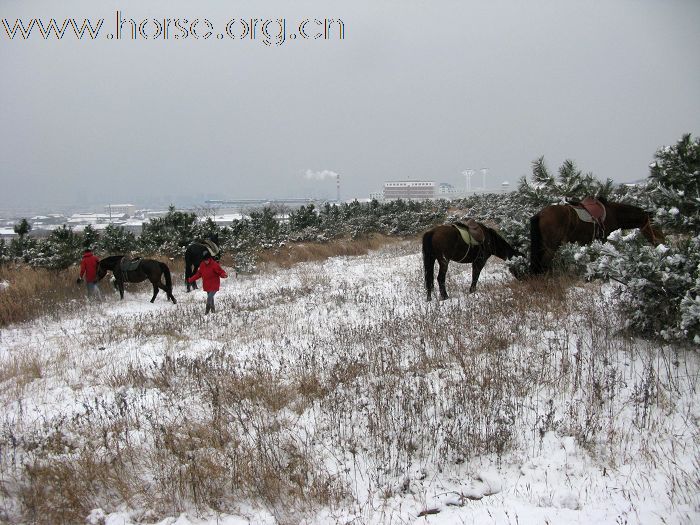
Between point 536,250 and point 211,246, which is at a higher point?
point 536,250

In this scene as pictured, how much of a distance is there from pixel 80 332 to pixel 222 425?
5840mm

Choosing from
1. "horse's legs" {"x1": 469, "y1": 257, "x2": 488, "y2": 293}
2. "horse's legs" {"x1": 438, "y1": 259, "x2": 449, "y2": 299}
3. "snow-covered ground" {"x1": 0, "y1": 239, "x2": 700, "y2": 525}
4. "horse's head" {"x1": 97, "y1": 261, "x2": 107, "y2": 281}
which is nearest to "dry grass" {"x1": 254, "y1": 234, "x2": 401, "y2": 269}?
"horse's head" {"x1": 97, "y1": 261, "x2": 107, "y2": 281}

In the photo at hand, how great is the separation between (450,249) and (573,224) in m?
2.29

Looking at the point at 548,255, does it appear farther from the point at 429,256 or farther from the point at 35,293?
the point at 35,293

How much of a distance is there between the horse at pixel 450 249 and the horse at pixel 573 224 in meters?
1.05

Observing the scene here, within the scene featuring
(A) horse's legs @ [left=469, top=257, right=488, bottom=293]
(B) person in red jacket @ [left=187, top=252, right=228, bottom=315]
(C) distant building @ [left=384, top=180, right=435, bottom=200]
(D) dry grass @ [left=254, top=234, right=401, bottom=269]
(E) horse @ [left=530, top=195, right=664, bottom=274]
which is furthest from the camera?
(C) distant building @ [left=384, top=180, right=435, bottom=200]

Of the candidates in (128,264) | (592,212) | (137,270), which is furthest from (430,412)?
(128,264)

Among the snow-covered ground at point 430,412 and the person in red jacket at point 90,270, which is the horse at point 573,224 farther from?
the person in red jacket at point 90,270

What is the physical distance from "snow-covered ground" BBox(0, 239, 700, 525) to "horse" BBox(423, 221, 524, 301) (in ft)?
5.08

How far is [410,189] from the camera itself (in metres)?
138

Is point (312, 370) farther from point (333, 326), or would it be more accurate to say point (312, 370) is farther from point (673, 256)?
point (673, 256)

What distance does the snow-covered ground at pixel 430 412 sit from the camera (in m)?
2.76

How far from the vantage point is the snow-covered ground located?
276 centimetres

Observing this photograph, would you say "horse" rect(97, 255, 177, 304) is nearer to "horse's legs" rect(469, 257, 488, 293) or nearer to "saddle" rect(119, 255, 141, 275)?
"saddle" rect(119, 255, 141, 275)
